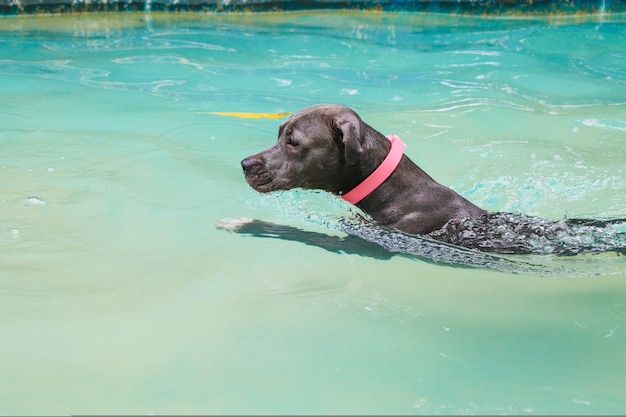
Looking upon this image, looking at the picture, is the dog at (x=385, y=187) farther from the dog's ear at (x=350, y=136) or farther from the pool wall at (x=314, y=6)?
the pool wall at (x=314, y=6)

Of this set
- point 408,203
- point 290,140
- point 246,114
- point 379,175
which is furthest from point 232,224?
point 246,114

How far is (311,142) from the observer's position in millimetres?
4891

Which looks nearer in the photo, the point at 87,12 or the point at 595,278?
the point at 595,278

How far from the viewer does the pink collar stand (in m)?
4.96

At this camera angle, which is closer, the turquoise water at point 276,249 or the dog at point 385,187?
the turquoise water at point 276,249

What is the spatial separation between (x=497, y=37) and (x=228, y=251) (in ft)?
26.5

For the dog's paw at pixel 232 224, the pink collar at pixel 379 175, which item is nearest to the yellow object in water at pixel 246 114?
the dog's paw at pixel 232 224

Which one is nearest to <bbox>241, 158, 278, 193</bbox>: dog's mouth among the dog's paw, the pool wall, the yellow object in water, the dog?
the dog

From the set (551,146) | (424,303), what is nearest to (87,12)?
(551,146)

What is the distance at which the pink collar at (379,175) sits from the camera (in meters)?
4.96

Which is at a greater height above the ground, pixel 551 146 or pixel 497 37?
pixel 497 37

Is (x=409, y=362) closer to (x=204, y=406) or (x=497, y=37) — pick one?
(x=204, y=406)

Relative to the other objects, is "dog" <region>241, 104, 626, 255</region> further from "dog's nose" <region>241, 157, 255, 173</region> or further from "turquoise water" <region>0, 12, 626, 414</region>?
"turquoise water" <region>0, 12, 626, 414</region>

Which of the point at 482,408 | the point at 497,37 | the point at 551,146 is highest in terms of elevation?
the point at 497,37
